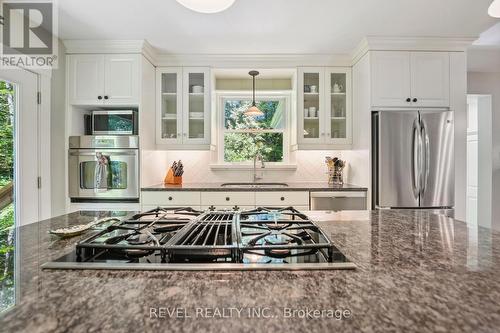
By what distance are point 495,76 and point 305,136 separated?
2.76m

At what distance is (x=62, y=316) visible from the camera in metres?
0.44

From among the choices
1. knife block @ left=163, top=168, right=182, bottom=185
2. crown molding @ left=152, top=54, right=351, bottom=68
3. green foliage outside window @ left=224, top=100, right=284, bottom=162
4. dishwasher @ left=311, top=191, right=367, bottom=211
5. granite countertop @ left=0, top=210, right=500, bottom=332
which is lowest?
dishwasher @ left=311, top=191, right=367, bottom=211

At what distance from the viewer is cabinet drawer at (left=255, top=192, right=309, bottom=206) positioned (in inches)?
109

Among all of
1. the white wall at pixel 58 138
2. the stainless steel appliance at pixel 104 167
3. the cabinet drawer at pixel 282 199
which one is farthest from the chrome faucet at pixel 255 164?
the white wall at pixel 58 138

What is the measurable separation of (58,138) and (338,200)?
300 cm

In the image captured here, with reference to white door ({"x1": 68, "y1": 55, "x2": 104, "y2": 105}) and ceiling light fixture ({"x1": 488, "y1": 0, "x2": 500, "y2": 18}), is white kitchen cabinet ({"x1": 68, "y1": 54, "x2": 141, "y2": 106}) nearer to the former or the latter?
white door ({"x1": 68, "y1": 55, "x2": 104, "y2": 105})

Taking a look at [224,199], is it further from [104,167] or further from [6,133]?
A: [6,133]

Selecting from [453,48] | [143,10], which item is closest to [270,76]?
[143,10]

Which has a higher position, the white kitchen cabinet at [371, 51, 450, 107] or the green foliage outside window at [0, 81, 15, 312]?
the white kitchen cabinet at [371, 51, 450, 107]

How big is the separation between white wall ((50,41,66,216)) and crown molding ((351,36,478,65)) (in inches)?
125

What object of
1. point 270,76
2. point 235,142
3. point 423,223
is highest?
point 270,76

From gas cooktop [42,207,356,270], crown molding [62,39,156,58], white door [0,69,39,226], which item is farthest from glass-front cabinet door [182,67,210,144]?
gas cooktop [42,207,356,270]

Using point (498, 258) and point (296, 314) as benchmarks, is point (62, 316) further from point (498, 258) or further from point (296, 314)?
point (498, 258)

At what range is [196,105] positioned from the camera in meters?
3.17
